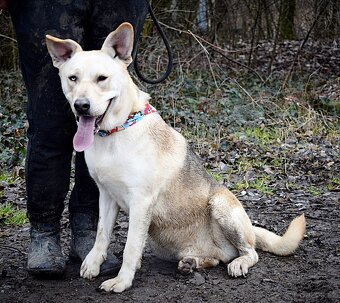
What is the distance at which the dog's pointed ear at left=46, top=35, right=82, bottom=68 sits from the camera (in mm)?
3400

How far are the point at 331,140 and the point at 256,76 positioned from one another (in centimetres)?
329

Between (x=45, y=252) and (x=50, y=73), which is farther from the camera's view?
(x=45, y=252)

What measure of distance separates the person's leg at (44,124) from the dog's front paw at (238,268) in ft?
3.39

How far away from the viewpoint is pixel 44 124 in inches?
144

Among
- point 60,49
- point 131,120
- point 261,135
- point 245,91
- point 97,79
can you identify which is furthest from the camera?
point 245,91

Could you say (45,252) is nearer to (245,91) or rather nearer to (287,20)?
(245,91)

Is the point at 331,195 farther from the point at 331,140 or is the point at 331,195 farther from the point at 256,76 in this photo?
the point at 256,76

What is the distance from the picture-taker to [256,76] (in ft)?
36.4

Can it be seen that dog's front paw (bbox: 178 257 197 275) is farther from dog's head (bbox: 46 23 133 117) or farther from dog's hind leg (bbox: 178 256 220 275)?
dog's head (bbox: 46 23 133 117)

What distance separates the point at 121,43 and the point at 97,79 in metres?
0.28

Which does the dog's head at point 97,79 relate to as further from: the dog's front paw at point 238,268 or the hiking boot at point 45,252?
the dog's front paw at point 238,268

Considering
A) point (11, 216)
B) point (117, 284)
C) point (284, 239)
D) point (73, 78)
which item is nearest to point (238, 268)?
point (284, 239)

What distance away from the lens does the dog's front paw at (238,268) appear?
3.74 meters

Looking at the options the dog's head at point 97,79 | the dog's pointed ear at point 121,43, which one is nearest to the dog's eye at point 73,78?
the dog's head at point 97,79
